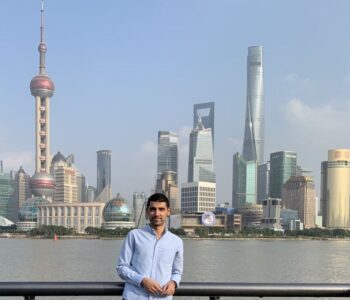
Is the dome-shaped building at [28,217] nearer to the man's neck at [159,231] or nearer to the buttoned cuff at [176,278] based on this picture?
the man's neck at [159,231]

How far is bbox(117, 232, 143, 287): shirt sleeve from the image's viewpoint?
13.4 feet

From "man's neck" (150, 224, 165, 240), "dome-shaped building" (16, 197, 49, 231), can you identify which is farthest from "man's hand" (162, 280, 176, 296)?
"dome-shaped building" (16, 197, 49, 231)

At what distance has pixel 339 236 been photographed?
188 metres

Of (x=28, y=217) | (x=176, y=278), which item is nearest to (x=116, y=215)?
(x=28, y=217)

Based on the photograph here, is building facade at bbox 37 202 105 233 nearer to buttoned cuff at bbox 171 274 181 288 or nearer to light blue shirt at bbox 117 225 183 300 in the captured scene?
light blue shirt at bbox 117 225 183 300

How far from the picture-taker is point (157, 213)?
439 centimetres

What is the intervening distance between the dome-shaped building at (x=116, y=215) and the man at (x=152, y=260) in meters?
171

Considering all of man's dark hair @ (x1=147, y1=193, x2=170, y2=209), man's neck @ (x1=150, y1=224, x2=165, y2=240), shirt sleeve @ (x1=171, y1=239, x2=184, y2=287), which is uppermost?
man's dark hair @ (x1=147, y1=193, x2=170, y2=209)

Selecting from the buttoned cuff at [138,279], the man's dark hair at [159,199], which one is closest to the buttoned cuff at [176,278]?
the buttoned cuff at [138,279]

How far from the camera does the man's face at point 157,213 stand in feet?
14.3

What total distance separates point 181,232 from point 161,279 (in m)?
166

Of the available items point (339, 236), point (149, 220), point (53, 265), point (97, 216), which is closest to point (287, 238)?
point (339, 236)

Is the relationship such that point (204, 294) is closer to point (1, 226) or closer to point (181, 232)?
point (181, 232)

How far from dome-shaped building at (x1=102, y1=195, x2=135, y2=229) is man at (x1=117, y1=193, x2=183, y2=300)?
171 meters
